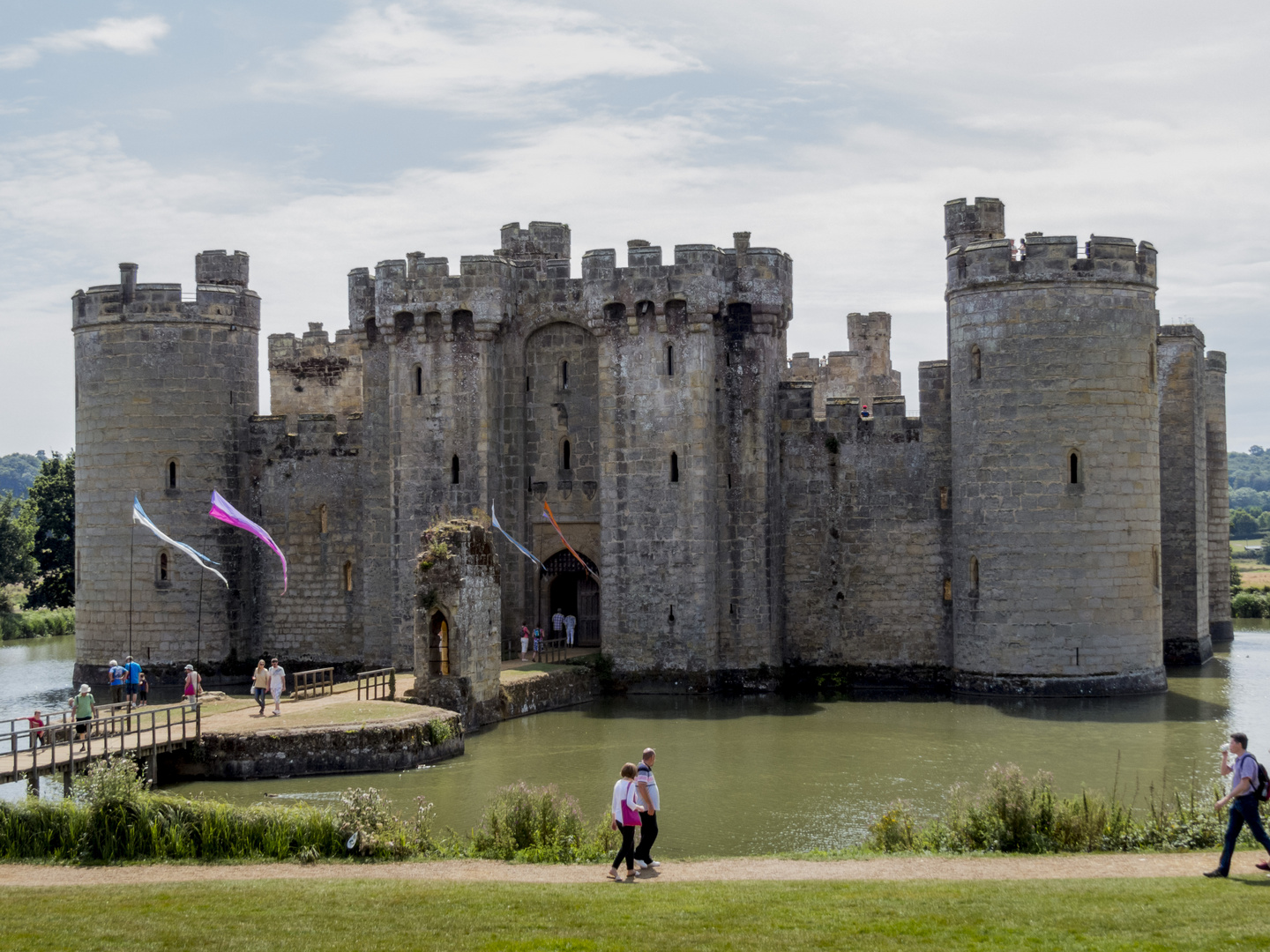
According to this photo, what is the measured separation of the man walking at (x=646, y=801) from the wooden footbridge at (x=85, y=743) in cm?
1058

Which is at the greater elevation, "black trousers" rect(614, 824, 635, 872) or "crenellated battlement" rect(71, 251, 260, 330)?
"crenellated battlement" rect(71, 251, 260, 330)

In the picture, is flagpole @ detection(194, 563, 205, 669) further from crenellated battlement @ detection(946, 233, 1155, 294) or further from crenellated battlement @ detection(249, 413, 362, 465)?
crenellated battlement @ detection(946, 233, 1155, 294)

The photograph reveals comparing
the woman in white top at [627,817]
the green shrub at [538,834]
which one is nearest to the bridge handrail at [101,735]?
the green shrub at [538,834]

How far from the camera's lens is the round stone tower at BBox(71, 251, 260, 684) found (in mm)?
39281

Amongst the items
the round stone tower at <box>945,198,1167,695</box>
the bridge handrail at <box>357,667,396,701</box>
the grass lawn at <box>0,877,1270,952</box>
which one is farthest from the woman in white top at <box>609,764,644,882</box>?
the round stone tower at <box>945,198,1167,695</box>

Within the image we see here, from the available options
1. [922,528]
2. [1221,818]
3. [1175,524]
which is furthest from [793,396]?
[1221,818]

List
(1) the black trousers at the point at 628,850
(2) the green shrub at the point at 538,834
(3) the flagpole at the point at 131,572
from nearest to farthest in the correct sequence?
(1) the black trousers at the point at 628,850 → (2) the green shrub at the point at 538,834 → (3) the flagpole at the point at 131,572

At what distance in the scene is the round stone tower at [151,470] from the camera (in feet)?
129

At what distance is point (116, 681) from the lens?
3491 centimetres

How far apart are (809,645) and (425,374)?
12893 millimetres

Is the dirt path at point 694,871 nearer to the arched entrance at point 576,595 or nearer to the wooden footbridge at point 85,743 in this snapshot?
the wooden footbridge at point 85,743

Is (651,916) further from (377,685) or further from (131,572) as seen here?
(131,572)

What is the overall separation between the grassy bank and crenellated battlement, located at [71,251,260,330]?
68.0 feet

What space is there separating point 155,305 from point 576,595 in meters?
14.6
